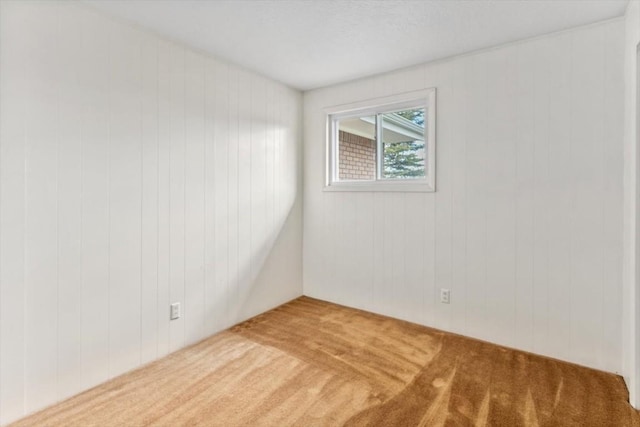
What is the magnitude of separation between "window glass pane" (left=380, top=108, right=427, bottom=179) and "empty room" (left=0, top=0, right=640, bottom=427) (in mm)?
16

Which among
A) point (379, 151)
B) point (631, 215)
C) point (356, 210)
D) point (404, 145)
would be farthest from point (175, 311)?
point (631, 215)

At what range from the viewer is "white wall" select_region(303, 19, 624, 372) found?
226cm

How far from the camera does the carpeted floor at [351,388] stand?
1.80 meters

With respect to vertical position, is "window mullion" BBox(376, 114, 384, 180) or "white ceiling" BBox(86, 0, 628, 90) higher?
"white ceiling" BBox(86, 0, 628, 90)

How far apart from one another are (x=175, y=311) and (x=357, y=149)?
2391mm

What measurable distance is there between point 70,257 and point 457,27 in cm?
294

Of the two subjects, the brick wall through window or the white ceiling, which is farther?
the brick wall through window

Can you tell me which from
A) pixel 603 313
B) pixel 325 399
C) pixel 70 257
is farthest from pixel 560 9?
pixel 70 257

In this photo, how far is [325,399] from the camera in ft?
6.47

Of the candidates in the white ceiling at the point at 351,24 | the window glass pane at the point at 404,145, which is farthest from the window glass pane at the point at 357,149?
the white ceiling at the point at 351,24

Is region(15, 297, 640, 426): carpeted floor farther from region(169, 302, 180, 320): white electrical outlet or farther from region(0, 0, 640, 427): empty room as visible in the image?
region(169, 302, 180, 320): white electrical outlet

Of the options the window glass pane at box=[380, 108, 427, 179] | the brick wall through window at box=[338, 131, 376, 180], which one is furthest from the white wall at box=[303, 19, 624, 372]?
the brick wall through window at box=[338, 131, 376, 180]

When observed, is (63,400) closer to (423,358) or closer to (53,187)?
(53,187)

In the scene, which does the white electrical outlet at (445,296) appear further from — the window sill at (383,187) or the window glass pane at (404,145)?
the window glass pane at (404,145)
